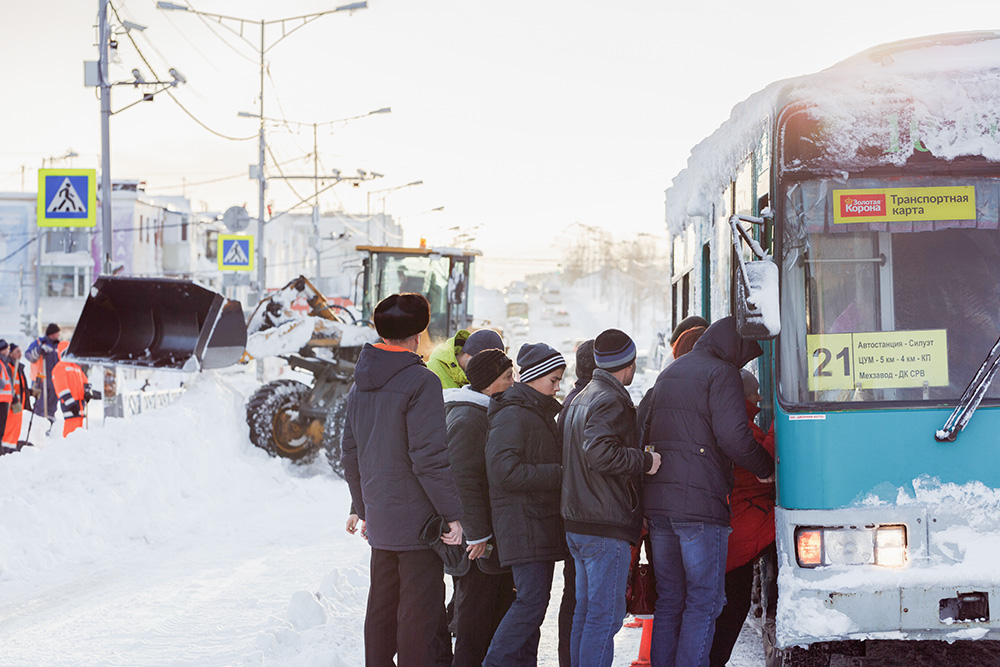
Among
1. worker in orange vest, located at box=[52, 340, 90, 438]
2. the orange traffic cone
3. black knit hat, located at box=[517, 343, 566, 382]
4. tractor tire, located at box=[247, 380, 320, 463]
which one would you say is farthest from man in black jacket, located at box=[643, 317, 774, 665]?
worker in orange vest, located at box=[52, 340, 90, 438]

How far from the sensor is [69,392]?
574 inches

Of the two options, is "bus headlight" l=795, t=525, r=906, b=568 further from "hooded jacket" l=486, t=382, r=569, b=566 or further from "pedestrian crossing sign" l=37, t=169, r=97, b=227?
"pedestrian crossing sign" l=37, t=169, r=97, b=227

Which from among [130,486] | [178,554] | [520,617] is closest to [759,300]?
[520,617]

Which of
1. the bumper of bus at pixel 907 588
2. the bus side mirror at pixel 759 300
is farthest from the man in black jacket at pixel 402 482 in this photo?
the bumper of bus at pixel 907 588

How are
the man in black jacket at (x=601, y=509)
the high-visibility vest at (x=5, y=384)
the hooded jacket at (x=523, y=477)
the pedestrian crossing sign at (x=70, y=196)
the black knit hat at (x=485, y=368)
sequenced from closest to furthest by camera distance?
the man in black jacket at (x=601, y=509), the hooded jacket at (x=523, y=477), the black knit hat at (x=485, y=368), the high-visibility vest at (x=5, y=384), the pedestrian crossing sign at (x=70, y=196)

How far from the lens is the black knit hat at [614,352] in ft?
15.8

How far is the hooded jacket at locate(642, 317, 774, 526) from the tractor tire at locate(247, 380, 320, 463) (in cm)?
953

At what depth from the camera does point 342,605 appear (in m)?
6.61

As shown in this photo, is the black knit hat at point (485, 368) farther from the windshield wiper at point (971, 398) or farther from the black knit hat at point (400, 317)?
the windshield wiper at point (971, 398)

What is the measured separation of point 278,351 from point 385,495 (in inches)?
336

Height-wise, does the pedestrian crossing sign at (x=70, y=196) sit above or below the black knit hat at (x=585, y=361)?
above

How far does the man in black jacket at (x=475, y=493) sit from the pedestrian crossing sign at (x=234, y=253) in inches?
853

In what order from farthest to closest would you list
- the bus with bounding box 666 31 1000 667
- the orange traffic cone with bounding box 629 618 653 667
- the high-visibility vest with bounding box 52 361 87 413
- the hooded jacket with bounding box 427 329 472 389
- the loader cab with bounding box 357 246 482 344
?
the high-visibility vest with bounding box 52 361 87 413 < the loader cab with bounding box 357 246 482 344 < the hooded jacket with bounding box 427 329 472 389 < the orange traffic cone with bounding box 629 618 653 667 < the bus with bounding box 666 31 1000 667

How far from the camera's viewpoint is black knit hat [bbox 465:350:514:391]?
16.8ft
